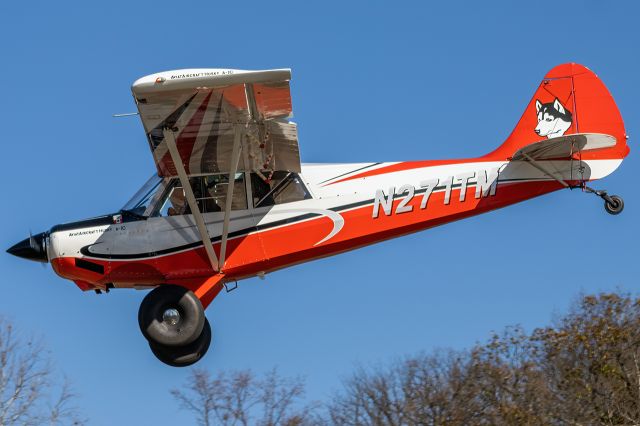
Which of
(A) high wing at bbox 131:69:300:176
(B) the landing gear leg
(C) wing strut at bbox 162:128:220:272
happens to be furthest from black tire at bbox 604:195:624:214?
(C) wing strut at bbox 162:128:220:272

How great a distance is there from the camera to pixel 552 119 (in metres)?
15.9

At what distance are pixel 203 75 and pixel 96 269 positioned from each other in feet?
11.5

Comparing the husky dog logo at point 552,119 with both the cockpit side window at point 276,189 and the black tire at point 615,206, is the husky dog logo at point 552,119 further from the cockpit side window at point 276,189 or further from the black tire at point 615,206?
the cockpit side window at point 276,189

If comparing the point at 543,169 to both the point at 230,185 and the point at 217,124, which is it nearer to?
the point at 230,185

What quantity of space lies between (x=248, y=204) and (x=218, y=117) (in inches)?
61.7

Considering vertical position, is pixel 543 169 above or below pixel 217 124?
above

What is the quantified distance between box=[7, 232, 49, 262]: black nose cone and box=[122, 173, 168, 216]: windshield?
115 cm

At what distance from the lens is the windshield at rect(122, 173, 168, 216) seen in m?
14.5

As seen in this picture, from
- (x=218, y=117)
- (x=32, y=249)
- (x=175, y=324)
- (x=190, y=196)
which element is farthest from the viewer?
(x=32, y=249)

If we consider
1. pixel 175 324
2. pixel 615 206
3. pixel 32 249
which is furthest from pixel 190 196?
pixel 615 206

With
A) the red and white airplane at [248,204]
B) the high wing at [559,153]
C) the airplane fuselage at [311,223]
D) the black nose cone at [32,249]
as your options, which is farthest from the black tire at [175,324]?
the high wing at [559,153]

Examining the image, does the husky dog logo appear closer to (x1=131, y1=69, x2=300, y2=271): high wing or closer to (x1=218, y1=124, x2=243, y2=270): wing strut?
(x1=131, y1=69, x2=300, y2=271): high wing

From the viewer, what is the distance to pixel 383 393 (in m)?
21.8

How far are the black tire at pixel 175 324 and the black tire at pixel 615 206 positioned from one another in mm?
5564
